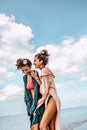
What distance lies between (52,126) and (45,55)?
1144 mm

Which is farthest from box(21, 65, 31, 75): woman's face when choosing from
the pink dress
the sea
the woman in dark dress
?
the sea

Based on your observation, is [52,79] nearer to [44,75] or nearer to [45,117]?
[44,75]

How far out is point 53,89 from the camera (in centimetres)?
564

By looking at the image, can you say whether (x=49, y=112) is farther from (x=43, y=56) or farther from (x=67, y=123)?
(x=67, y=123)

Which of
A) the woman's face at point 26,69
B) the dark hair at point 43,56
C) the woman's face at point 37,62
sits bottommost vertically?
the woman's face at point 26,69

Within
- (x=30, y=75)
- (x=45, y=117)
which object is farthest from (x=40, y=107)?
(x=30, y=75)

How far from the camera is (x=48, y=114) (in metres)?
5.48

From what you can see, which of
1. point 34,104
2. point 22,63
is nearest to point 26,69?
point 22,63

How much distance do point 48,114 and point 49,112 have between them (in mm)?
34

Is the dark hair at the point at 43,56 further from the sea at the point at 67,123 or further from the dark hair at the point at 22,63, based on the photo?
the sea at the point at 67,123

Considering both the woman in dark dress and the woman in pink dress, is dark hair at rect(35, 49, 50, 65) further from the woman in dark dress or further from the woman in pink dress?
the woman in dark dress

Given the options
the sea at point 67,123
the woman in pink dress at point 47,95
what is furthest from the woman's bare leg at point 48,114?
the sea at point 67,123

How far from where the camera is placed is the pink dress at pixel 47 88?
555cm

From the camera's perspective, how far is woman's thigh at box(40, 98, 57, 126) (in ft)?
18.0
